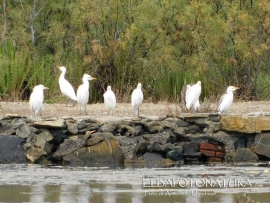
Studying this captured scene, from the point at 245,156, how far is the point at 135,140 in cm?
240

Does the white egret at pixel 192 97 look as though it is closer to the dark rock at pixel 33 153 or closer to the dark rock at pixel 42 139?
the dark rock at pixel 42 139

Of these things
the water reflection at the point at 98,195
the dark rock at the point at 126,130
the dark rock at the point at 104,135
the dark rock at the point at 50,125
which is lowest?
the water reflection at the point at 98,195

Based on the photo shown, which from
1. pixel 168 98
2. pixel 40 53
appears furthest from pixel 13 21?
pixel 168 98

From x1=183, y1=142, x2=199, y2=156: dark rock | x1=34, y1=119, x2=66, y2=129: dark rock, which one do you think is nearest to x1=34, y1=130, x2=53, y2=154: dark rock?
x1=34, y1=119, x2=66, y2=129: dark rock

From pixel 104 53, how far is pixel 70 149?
8233 mm

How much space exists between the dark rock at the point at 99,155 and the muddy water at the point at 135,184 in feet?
3.27

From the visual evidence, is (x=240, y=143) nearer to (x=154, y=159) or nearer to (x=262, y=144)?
(x=262, y=144)

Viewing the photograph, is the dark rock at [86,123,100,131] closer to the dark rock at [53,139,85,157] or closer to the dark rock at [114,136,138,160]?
the dark rock at [53,139,85,157]

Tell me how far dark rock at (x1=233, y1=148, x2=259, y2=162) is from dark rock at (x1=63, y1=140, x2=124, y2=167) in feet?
8.23

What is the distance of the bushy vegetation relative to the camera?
1023 inches

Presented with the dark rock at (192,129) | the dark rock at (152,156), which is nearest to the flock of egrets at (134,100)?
the dark rock at (192,129)

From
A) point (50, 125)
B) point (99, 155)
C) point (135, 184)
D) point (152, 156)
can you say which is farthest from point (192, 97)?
point (135, 184)

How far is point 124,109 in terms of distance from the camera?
2336cm

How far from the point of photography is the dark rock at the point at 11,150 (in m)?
18.9
